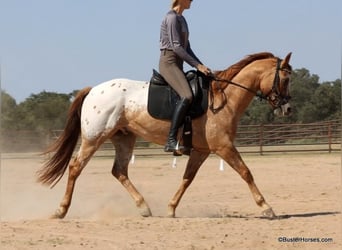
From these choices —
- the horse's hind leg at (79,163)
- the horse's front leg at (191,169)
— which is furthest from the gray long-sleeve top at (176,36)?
the horse's hind leg at (79,163)

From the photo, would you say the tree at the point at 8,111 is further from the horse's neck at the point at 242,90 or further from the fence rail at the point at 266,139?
the horse's neck at the point at 242,90

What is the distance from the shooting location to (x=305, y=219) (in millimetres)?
8531

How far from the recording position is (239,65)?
963 cm

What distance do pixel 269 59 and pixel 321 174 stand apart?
288 inches

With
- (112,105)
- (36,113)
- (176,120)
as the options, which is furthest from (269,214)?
(36,113)

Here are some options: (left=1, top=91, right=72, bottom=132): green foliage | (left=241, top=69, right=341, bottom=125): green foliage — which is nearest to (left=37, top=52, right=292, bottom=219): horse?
(left=1, top=91, right=72, bottom=132): green foliage

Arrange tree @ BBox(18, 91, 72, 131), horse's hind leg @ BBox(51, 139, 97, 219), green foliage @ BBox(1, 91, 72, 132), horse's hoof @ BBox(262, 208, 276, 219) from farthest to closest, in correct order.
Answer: tree @ BBox(18, 91, 72, 131) → green foliage @ BBox(1, 91, 72, 132) → horse's hind leg @ BBox(51, 139, 97, 219) → horse's hoof @ BBox(262, 208, 276, 219)

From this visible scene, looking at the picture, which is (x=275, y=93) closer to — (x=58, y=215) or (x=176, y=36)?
(x=176, y=36)

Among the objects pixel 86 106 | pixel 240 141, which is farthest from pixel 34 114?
pixel 86 106

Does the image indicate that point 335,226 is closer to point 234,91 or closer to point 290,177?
point 234,91

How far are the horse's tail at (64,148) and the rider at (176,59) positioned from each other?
Result: 1465mm

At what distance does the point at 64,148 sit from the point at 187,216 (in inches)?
83.7

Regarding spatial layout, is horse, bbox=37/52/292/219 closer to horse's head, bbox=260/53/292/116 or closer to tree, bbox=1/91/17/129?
horse's head, bbox=260/53/292/116

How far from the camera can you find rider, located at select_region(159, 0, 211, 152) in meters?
8.99
